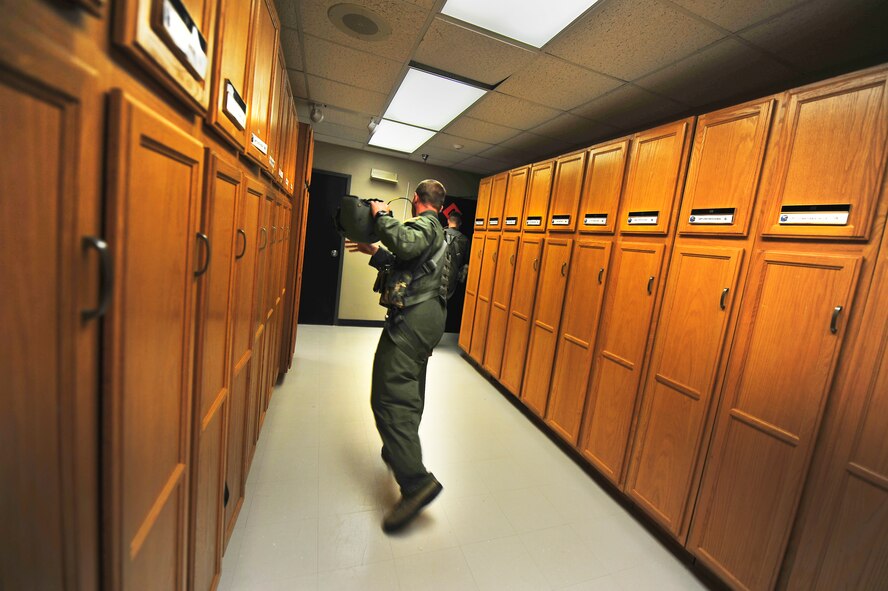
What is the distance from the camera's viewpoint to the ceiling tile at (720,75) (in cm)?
192

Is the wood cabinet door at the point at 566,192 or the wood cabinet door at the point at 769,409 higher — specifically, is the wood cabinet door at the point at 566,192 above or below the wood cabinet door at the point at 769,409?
above

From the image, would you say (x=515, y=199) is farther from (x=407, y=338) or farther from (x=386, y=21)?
(x=407, y=338)

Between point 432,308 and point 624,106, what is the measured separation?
214 cm

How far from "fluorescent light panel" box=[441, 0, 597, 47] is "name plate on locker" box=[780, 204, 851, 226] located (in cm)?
122

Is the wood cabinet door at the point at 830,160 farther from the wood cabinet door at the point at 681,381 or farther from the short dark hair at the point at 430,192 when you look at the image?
the short dark hair at the point at 430,192

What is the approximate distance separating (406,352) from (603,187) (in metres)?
1.77

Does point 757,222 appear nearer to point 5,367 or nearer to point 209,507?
point 5,367

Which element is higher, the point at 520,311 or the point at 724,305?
the point at 724,305

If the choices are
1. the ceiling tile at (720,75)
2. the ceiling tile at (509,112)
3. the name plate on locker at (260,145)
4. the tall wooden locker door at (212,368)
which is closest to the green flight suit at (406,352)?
the name plate on locker at (260,145)

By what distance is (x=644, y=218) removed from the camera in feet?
7.06

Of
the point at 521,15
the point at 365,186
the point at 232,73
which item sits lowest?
the point at 232,73

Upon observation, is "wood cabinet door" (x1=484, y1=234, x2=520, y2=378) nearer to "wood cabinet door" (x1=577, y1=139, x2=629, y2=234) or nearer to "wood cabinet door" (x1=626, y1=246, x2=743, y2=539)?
"wood cabinet door" (x1=577, y1=139, x2=629, y2=234)

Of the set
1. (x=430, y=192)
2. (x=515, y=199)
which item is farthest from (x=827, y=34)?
(x=515, y=199)

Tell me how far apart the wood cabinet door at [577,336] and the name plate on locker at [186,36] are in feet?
7.52
